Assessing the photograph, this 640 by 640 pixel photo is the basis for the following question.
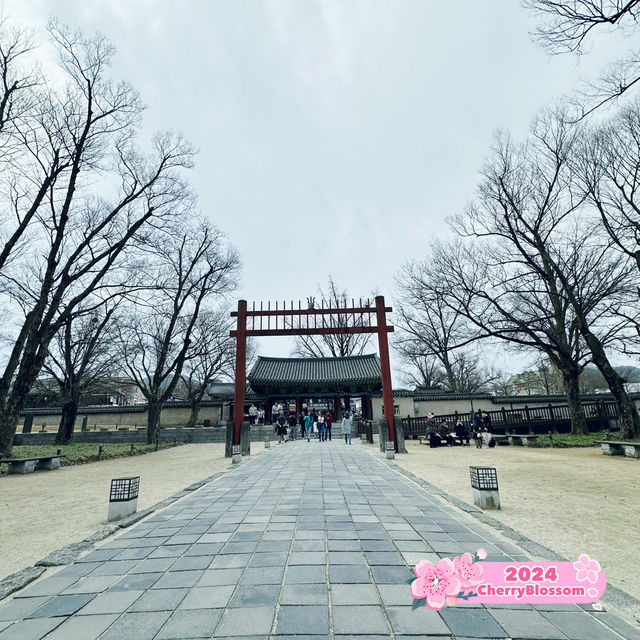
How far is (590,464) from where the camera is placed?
9.65 meters

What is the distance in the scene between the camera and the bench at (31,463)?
33.5 feet

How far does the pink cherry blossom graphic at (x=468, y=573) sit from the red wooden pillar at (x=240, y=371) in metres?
10.5

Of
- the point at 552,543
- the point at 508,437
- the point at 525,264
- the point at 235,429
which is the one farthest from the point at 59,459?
the point at 525,264

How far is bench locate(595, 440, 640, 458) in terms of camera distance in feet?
35.2

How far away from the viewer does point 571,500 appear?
5.72 metres

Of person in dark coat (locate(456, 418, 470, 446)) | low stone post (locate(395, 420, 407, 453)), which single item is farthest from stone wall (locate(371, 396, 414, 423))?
low stone post (locate(395, 420, 407, 453))

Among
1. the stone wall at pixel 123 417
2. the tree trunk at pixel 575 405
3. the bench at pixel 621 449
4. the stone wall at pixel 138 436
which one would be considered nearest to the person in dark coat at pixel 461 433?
the bench at pixel 621 449

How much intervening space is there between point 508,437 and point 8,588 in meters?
18.6

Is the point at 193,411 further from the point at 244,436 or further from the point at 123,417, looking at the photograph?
the point at 244,436

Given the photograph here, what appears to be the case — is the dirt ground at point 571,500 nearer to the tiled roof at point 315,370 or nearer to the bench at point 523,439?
the bench at point 523,439

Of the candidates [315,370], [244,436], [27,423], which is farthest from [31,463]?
[27,423]

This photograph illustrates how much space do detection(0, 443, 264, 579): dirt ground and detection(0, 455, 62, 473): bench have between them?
1.07ft

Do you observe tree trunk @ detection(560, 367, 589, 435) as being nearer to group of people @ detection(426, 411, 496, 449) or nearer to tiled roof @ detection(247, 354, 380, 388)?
group of people @ detection(426, 411, 496, 449)

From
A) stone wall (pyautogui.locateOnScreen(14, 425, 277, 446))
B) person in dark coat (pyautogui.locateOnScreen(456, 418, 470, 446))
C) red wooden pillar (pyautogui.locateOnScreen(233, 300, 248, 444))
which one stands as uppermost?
red wooden pillar (pyautogui.locateOnScreen(233, 300, 248, 444))
